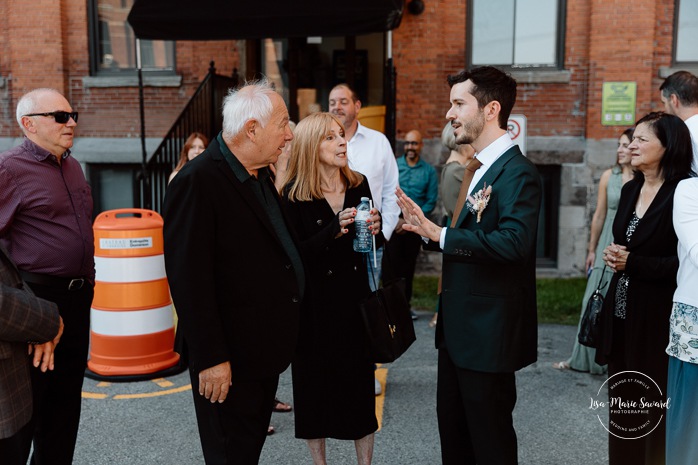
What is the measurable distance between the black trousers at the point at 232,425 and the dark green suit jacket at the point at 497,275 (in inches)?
39.2

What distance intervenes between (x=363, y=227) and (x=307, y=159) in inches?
22.9

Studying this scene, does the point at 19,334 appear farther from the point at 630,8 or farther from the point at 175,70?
the point at 630,8

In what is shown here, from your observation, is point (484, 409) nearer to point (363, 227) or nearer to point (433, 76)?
point (363, 227)

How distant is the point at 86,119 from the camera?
11.0m

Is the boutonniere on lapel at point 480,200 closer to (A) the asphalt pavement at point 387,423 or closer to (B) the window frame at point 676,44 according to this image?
(A) the asphalt pavement at point 387,423

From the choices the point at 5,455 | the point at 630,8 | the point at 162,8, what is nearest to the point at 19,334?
the point at 5,455

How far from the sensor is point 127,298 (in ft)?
19.7

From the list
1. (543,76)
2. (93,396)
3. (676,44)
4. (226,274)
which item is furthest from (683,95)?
(676,44)

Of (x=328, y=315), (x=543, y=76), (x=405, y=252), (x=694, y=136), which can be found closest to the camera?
(x=694, y=136)

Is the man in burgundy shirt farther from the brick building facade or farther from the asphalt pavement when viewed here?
the brick building facade

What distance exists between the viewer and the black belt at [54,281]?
3672 millimetres

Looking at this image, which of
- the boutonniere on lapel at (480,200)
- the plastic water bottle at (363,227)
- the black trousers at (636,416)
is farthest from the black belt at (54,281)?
the black trousers at (636,416)

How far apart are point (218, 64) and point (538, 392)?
24.3 feet

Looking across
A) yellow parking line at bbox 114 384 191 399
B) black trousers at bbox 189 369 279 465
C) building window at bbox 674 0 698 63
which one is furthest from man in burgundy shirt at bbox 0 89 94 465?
building window at bbox 674 0 698 63
